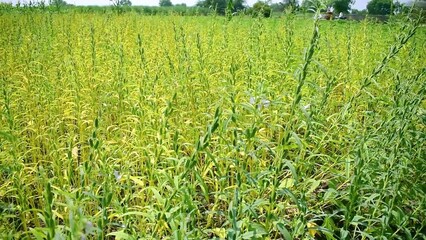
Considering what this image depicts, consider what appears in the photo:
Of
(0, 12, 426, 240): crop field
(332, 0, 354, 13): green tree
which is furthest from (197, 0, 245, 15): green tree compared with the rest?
(332, 0, 354, 13): green tree

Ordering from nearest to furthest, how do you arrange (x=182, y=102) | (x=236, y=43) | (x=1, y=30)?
(x=182, y=102) → (x=236, y=43) → (x=1, y=30)

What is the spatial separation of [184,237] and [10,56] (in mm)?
4092

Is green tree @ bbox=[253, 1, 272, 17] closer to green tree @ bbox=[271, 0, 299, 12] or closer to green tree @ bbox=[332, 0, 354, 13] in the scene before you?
green tree @ bbox=[271, 0, 299, 12]

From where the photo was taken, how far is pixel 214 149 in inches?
102

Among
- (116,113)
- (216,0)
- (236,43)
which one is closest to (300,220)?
(116,113)

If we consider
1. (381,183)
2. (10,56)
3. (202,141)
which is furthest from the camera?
(10,56)

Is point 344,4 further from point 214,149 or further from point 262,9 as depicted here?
point 214,149

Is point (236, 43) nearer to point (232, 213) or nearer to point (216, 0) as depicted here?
point (216, 0)

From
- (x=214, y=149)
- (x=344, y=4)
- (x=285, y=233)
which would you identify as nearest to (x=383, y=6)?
(x=344, y=4)

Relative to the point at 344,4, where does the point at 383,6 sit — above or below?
above

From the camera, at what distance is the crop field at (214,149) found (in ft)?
4.75

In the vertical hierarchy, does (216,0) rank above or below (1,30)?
above

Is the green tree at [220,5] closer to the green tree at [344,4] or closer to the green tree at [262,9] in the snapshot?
the green tree at [262,9]

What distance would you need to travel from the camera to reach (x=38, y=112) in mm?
2902
